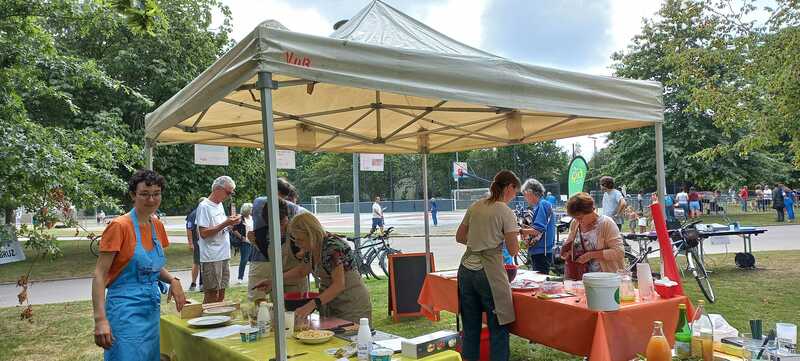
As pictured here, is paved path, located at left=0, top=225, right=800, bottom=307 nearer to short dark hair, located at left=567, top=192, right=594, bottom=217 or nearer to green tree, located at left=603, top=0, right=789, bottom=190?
short dark hair, located at left=567, top=192, right=594, bottom=217

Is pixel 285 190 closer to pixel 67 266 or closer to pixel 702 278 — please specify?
pixel 702 278

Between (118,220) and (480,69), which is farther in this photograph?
(480,69)

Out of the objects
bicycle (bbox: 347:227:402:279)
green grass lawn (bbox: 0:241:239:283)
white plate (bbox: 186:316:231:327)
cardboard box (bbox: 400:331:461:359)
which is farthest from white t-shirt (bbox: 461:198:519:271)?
green grass lawn (bbox: 0:241:239:283)

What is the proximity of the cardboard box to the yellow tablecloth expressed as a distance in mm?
29

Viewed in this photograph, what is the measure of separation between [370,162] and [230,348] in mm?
6984

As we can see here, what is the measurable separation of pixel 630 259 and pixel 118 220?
6534 mm

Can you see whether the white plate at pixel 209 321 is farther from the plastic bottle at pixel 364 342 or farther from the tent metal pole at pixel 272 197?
the plastic bottle at pixel 364 342

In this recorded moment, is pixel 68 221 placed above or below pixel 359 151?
below

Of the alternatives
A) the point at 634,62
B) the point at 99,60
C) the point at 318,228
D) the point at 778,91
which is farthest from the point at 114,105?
the point at 634,62

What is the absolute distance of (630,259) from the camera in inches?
279

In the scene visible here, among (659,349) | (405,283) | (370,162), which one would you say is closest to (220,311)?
(659,349)

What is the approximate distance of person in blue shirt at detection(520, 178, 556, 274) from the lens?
606 centimetres

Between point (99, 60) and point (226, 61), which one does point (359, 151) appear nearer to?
point (226, 61)

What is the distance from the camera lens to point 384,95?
4414mm
